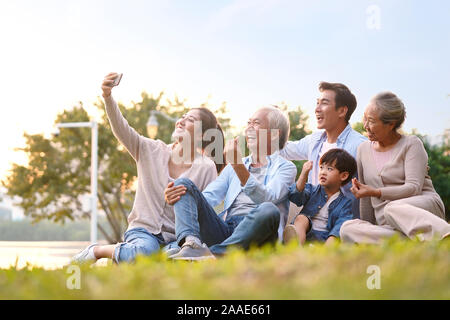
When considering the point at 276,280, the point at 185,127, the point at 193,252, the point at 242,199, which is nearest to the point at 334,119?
the point at 242,199

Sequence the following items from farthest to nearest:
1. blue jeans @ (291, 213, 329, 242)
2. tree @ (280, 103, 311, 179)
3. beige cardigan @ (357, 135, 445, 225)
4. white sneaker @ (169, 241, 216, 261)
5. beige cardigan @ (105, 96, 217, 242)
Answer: tree @ (280, 103, 311, 179)
beige cardigan @ (105, 96, 217, 242)
blue jeans @ (291, 213, 329, 242)
beige cardigan @ (357, 135, 445, 225)
white sneaker @ (169, 241, 216, 261)

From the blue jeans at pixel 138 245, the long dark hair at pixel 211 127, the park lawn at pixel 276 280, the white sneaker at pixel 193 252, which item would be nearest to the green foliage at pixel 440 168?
the long dark hair at pixel 211 127

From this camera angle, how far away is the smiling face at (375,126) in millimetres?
4250

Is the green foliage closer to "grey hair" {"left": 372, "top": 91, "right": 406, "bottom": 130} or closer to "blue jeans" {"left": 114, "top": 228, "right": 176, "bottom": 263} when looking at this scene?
"grey hair" {"left": 372, "top": 91, "right": 406, "bottom": 130}

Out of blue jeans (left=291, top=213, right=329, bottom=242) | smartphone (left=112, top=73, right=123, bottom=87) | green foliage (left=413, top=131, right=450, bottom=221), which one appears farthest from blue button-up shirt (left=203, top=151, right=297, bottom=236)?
green foliage (left=413, top=131, right=450, bottom=221)

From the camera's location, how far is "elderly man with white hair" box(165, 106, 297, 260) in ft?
12.6

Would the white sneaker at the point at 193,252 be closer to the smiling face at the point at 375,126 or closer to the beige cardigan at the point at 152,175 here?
the beige cardigan at the point at 152,175

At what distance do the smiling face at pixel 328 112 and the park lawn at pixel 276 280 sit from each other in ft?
7.11

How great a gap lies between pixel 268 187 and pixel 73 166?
1898 centimetres

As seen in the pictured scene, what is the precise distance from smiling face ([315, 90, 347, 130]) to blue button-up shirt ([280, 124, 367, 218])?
12 cm
